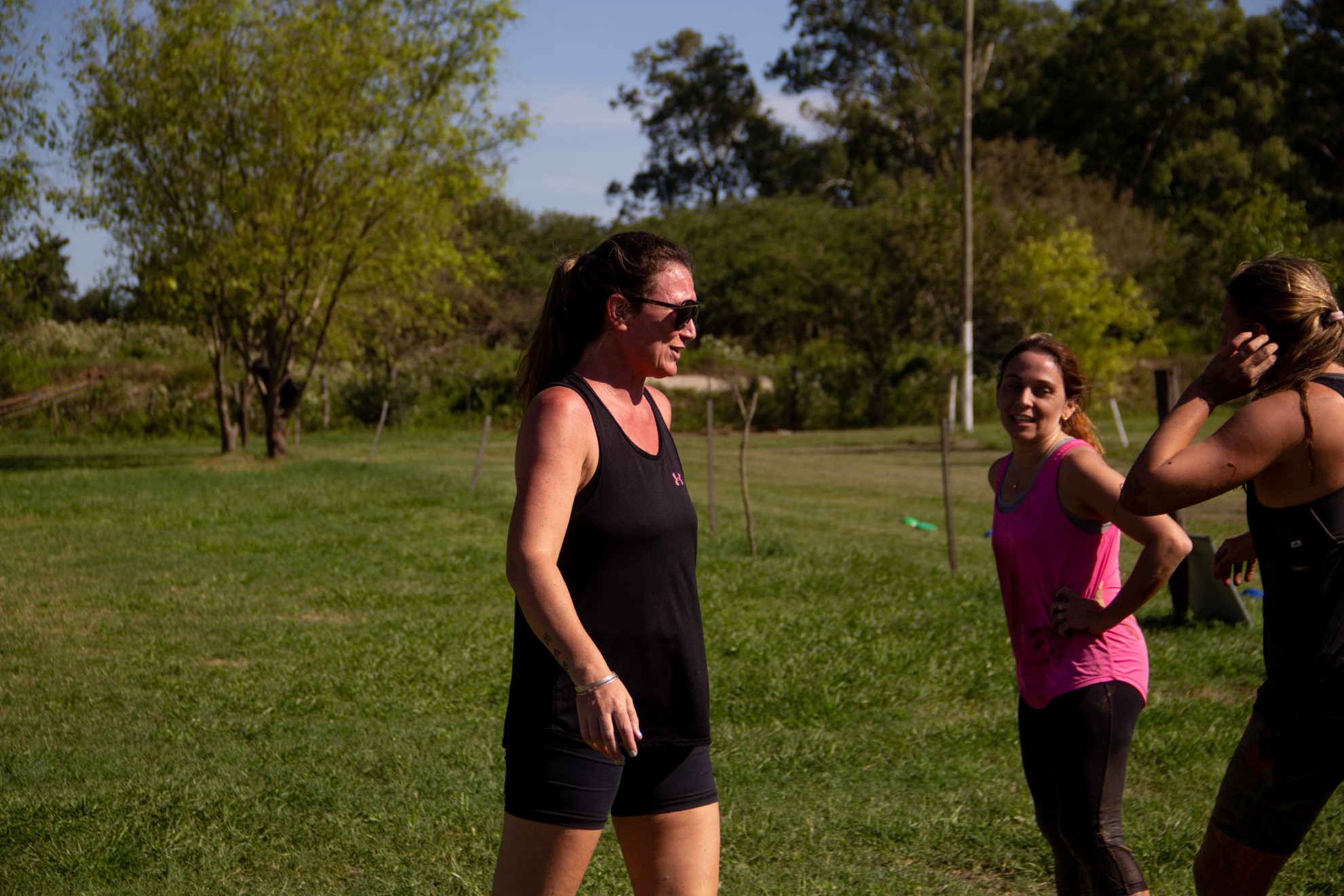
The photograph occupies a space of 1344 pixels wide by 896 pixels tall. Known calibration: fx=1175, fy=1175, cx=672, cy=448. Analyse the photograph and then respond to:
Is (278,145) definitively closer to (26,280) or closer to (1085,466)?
(26,280)

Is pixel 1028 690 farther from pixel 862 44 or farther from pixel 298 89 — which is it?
pixel 862 44

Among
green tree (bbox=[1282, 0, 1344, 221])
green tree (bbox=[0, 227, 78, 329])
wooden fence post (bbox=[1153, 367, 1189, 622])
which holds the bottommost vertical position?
wooden fence post (bbox=[1153, 367, 1189, 622])

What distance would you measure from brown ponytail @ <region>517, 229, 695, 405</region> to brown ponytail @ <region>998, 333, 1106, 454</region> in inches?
46.2

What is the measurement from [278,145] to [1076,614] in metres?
20.8

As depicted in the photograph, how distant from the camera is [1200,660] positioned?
718cm

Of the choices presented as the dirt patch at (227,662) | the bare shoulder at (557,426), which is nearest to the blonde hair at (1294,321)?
the bare shoulder at (557,426)

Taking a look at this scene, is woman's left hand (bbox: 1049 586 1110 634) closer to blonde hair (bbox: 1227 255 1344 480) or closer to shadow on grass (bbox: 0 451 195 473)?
blonde hair (bbox: 1227 255 1344 480)

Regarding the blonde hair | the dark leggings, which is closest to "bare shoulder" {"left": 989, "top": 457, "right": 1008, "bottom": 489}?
the dark leggings

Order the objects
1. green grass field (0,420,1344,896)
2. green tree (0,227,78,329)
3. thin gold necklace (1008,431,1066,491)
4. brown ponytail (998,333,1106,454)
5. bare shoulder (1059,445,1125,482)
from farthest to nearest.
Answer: green tree (0,227,78,329), green grass field (0,420,1344,896), brown ponytail (998,333,1106,454), thin gold necklace (1008,431,1066,491), bare shoulder (1059,445,1125,482)

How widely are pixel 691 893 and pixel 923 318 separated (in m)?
36.0

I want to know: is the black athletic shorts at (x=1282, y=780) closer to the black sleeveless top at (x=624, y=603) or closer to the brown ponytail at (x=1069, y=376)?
the brown ponytail at (x=1069, y=376)

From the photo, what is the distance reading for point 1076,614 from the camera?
9.97 ft

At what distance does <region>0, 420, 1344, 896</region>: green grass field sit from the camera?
4.39m

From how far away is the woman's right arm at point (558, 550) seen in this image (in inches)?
89.3
